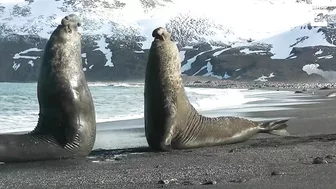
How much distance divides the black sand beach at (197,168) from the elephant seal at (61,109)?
0.32 m

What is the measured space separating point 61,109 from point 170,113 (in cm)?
188

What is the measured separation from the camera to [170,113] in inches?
415

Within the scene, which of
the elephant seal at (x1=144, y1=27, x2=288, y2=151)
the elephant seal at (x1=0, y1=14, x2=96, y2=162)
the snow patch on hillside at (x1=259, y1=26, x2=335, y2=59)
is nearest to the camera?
the elephant seal at (x1=0, y1=14, x2=96, y2=162)

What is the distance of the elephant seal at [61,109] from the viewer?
30.9 feet

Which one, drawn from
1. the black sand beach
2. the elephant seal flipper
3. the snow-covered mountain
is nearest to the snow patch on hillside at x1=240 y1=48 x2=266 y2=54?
the snow-covered mountain

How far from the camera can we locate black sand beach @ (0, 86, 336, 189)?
6.78 metres

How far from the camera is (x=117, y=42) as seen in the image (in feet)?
551

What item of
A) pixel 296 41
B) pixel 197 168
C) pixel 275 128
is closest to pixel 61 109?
pixel 197 168

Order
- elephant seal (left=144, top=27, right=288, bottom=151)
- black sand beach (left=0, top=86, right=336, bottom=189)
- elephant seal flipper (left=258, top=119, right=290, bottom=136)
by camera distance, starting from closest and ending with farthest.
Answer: black sand beach (left=0, top=86, right=336, bottom=189)
elephant seal (left=144, top=27, right=288, bottom=151)
elephant seal flipper (left=258, top=119, right=290, bottom=136)

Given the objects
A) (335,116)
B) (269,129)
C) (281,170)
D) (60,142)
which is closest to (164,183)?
(281,170)

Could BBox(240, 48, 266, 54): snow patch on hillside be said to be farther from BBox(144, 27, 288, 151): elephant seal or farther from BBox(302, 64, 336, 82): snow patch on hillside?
BBox(144, 27, 288, 151): elephant seal

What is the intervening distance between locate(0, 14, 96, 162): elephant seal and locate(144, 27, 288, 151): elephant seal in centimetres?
112

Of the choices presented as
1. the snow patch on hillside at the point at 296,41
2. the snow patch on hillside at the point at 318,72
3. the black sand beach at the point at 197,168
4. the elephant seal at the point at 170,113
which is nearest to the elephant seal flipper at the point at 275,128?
the elephant seal at the point at 170,113

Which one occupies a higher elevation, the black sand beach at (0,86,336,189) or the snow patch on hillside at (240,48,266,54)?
the black sand beach at (0,86,336,189)
